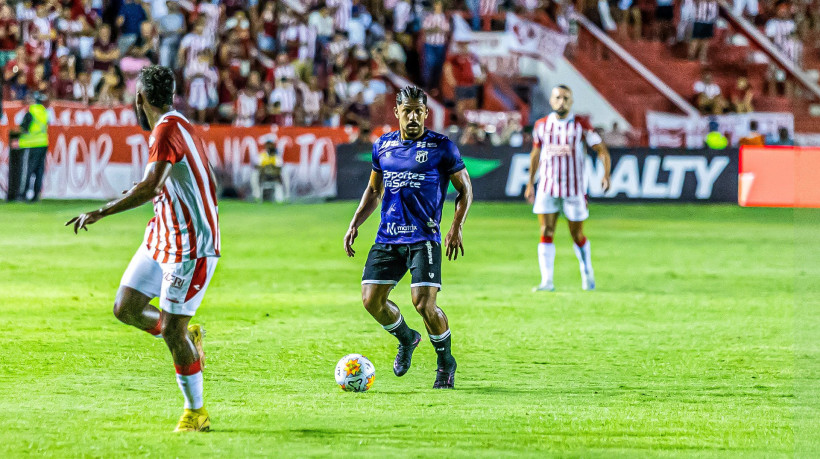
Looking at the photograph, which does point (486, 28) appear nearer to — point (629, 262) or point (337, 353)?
point (629, 262)

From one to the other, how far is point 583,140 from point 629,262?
11.5 ft

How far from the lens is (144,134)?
85.7 ft

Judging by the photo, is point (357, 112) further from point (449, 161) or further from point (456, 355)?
point (449, 161)

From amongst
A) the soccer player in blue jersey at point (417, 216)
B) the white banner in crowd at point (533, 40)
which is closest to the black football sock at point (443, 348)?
the soccer player in blue jersey at point (417, 216)

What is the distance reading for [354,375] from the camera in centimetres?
812

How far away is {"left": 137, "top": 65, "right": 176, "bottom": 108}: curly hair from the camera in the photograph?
676 centimetres

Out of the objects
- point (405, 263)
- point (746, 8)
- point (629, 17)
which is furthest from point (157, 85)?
point (746, 8)

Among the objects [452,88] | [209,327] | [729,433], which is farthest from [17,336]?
[452,88]

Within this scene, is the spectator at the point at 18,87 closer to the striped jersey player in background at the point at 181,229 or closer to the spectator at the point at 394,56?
the spectator at the point at 394,56

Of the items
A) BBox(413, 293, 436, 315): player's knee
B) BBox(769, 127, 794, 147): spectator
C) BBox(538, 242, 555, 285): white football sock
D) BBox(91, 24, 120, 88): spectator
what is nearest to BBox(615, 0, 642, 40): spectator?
BBox(769, 127, 794, 147): spectator

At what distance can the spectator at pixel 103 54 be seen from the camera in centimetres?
2853

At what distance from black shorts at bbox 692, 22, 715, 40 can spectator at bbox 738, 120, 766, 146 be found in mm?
4444

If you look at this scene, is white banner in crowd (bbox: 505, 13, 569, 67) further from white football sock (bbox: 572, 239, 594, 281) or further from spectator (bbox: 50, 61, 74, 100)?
white football sock (bbox: 572, 239, 594, 281)

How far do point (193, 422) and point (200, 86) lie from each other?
74.0ft
